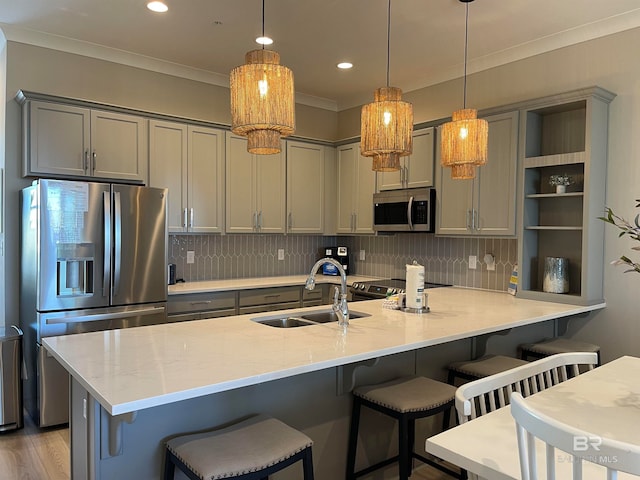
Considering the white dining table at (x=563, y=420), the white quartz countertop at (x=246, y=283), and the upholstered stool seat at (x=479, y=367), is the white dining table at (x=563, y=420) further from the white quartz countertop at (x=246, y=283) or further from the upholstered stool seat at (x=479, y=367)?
the white quartz countertop at (x=246, y=283)

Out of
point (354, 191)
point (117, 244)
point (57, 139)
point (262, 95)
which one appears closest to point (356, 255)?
point (354, 191)

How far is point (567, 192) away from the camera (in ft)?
11.5

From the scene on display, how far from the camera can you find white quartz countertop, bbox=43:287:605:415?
153cm

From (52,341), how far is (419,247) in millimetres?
3457

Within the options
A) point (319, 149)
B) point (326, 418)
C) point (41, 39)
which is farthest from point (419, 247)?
point (41, 39)

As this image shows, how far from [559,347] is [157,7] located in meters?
3.39

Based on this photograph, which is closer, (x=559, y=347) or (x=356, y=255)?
(x=559, y=347)

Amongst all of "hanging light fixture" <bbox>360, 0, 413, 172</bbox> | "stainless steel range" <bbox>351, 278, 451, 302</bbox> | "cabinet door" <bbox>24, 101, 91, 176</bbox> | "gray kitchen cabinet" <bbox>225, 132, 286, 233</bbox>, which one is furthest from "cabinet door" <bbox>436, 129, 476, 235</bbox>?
"cabinet door" <bbox>24, 101, 91, 176</bbox>

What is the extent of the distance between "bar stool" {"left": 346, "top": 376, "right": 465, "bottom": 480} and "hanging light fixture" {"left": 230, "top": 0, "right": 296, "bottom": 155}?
127cm

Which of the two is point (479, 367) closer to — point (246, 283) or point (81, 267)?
point (246, 283)

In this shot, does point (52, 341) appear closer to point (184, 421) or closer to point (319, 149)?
point (184, 421)

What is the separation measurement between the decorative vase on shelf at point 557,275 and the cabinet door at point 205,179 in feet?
8.94

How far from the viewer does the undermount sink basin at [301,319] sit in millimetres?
2684

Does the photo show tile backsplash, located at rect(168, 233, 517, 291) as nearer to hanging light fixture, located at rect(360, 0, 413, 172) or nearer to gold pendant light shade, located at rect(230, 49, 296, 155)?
hanging light fixture, located at rect(360, 0, 413, 172)
